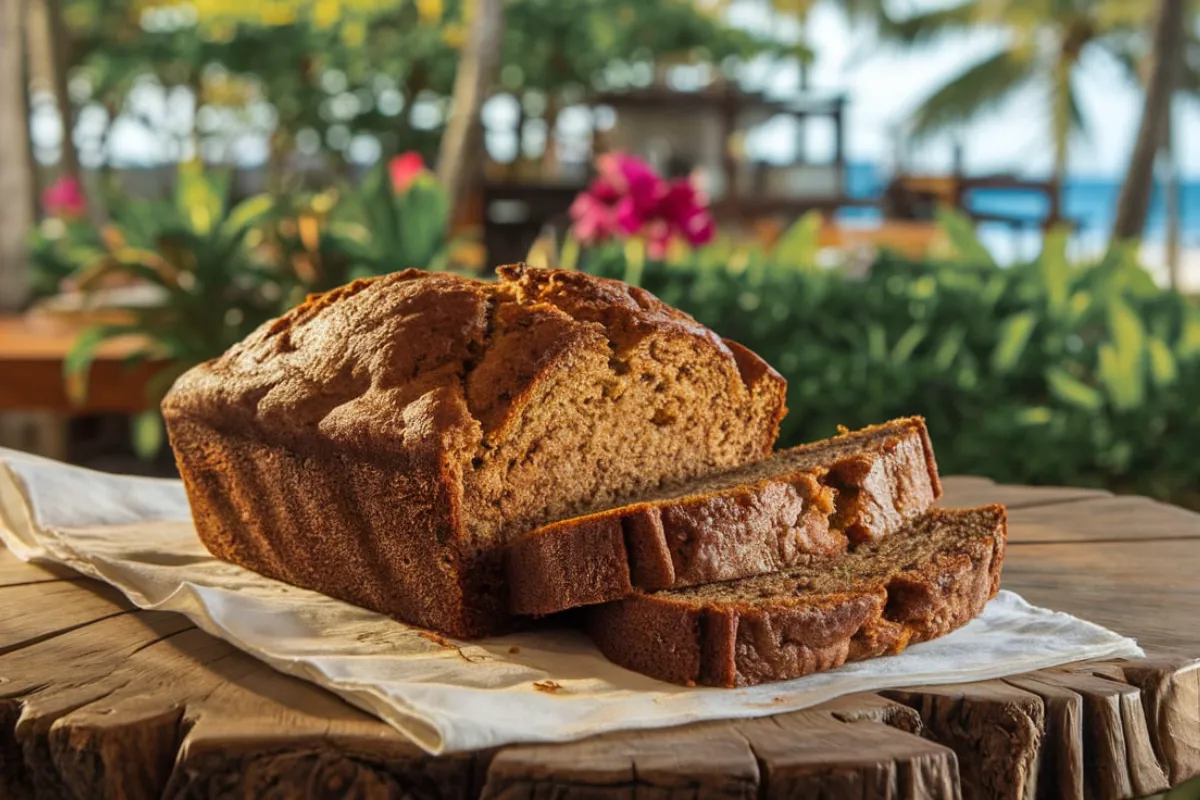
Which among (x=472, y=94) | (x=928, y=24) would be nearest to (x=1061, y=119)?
(x=928, y=24)

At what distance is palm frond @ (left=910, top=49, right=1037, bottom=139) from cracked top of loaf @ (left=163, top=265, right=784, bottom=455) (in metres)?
36.4

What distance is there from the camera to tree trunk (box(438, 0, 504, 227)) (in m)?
9.57

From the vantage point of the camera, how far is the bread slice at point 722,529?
5.85ft

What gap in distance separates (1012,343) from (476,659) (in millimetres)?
3343

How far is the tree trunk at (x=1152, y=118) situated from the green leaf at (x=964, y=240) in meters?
6.11

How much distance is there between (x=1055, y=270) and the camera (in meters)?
5.12

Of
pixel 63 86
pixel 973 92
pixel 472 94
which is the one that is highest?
pixel 973 92

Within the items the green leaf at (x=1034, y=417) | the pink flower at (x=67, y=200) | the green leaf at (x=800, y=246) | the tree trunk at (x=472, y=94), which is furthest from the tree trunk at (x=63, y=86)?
the green leaf at (x=1034, y=417)

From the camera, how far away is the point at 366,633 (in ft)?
6.18

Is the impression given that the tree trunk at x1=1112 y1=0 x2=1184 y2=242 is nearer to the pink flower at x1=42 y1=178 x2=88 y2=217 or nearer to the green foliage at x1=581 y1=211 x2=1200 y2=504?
the green foliage at x1=581 y1=211 x2=1200 y2=504

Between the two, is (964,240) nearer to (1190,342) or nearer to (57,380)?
(1190,342)

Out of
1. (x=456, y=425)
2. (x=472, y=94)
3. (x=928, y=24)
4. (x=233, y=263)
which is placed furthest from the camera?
(x=928, y=24)

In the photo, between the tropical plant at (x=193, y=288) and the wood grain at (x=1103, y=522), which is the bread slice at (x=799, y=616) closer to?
the wood grain at (x=1103, y=522)

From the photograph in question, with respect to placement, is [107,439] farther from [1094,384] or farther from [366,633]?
[366,633]
